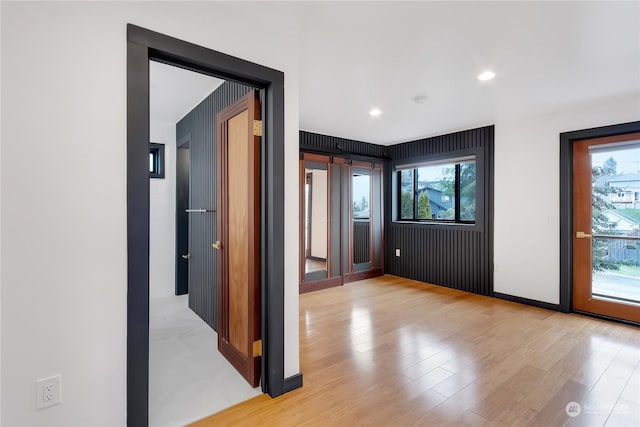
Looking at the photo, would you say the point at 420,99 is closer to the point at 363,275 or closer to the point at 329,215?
the point at 329,215

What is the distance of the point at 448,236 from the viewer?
16.6 feet

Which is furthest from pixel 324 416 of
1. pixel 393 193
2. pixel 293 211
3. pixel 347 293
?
pixel 393 193

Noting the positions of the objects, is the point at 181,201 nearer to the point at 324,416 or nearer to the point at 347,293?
the point at 347,293

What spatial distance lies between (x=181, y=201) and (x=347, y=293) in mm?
2807

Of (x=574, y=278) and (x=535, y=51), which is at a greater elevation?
(x=535, y=51)

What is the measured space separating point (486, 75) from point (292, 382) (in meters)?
3.05

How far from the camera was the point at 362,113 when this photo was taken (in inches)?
159

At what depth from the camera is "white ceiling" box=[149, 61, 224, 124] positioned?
2752 millimetres

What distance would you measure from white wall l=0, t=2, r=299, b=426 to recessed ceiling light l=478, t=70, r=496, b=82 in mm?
2585

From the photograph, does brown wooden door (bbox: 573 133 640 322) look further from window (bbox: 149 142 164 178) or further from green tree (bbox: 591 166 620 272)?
window (bbox: 149 142 164 178)

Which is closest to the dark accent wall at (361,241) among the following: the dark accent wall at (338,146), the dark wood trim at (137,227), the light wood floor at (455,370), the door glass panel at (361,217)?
the door glass panel at (361,217)

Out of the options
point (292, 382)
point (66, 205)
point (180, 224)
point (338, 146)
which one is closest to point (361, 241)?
point (338, 146)

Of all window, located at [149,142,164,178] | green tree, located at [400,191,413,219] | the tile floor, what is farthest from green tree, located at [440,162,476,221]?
window, located at [149,142,164,178]

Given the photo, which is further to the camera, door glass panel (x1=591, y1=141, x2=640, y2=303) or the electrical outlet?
door glass panel (x1=591, y1=141, x2=640, y2=303)
